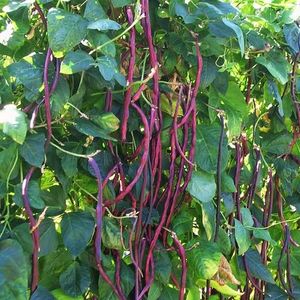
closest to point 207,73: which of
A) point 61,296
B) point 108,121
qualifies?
point 108,121

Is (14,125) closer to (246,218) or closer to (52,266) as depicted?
(52,266)

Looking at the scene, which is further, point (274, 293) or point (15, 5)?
point (274, 293)

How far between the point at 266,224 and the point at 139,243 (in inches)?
14.6

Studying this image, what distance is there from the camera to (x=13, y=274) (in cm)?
72

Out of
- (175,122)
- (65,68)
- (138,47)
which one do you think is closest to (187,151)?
(175,122)

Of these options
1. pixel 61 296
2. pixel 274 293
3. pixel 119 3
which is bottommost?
pixel 274 293

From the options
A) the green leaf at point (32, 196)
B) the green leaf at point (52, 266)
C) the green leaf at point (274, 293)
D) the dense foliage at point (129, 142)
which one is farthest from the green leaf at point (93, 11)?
the green leaf at point (274, 293)

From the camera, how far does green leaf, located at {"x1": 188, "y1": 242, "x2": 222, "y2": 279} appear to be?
93 centimetres

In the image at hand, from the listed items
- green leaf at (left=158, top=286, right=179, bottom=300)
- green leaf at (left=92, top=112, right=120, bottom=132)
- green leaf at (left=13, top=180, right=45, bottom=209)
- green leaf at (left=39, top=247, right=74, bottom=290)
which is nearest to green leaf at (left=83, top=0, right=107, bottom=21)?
green leaf at (left=92, top=112, right=120, bottom=132)

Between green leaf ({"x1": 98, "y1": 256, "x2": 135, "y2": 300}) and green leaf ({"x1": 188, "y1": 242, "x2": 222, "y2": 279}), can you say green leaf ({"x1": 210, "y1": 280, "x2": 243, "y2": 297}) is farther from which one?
green leaf ({"x1": 98, "y1": 256, "x2": 135, "y2": 300})

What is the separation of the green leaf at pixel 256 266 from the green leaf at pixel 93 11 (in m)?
0.56

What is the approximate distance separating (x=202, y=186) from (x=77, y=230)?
24cm

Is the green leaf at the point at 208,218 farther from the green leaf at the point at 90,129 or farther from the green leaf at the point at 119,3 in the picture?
the green leaf at the point at 119,3

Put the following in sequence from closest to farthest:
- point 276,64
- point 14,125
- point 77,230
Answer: point 14,125, point 77,230, point 276,64
